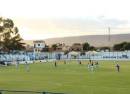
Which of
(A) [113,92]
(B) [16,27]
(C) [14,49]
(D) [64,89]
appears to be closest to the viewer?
(A) [113,92]

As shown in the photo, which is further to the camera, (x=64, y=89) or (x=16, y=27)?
(x=16, y=27)

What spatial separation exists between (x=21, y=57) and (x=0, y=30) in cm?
1814

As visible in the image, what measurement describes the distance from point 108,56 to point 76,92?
125235mm

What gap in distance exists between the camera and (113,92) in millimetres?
35781

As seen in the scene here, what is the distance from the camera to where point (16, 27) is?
159375 mm

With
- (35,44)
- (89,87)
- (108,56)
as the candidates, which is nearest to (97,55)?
(108,56)

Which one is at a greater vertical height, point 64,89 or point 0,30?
point 0,30

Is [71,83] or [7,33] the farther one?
[7,33]

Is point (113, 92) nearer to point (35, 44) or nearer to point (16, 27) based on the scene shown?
point (16, 27)

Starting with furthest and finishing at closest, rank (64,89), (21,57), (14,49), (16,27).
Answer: (14,49), (16,27), (21,57), (64,89)

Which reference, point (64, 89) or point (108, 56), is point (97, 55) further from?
point (64, 89)

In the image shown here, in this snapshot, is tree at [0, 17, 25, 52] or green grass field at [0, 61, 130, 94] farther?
tree at [0, 17, 25, 52]

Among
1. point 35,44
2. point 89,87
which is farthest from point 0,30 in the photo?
point 89,87

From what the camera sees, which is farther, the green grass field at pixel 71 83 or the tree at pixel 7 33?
the tree at pixel 7 33
